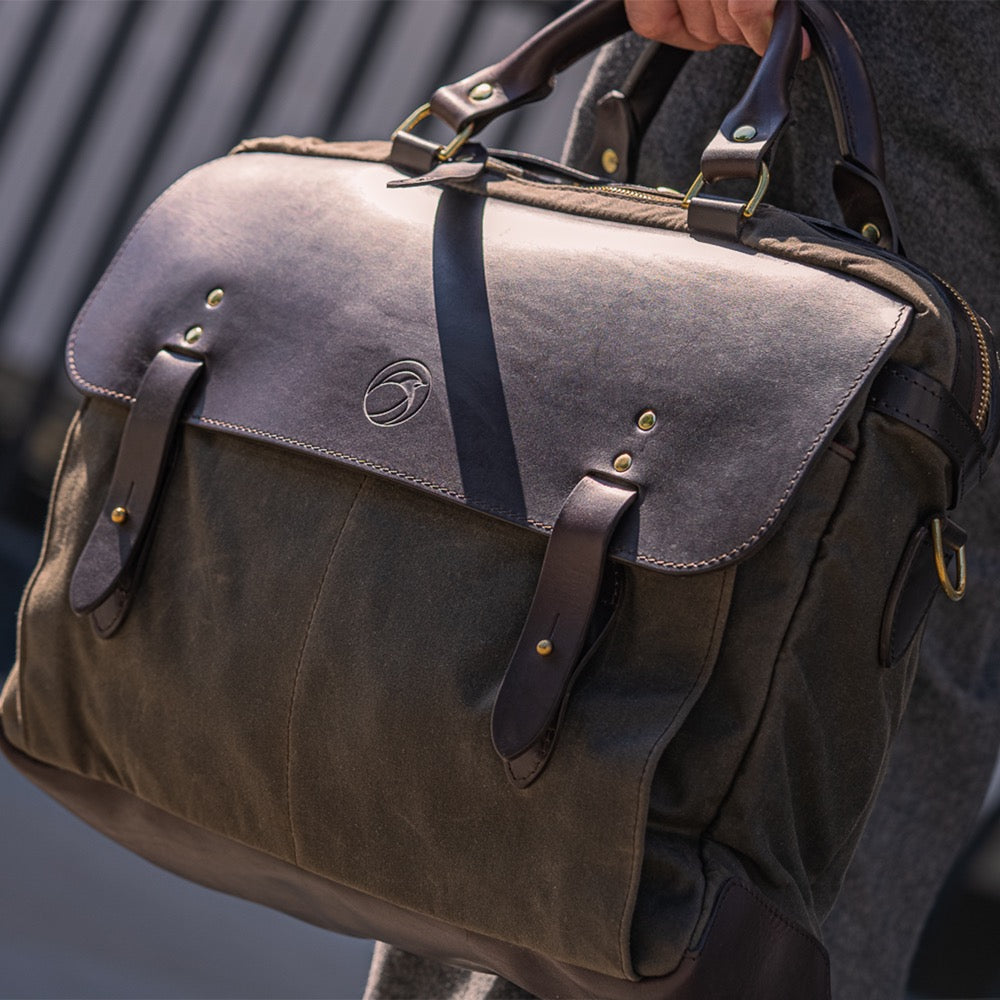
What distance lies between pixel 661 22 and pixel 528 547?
0.47m

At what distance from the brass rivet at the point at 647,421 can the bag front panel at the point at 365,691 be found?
0.10 metres

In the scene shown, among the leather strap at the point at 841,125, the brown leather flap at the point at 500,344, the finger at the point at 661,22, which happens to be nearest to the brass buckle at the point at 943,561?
Result: the brown leather flap at the point at 500,344

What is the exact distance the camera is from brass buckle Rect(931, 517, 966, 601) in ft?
2.98

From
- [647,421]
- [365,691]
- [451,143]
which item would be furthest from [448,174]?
[365,691]

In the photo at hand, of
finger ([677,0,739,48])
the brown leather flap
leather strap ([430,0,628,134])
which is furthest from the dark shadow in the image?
finger ([677,0,739,48])

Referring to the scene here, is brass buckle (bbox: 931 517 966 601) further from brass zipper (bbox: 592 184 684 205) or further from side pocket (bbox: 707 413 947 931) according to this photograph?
brass zipper (bbox: 592 184 684 205)

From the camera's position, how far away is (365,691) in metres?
0.95

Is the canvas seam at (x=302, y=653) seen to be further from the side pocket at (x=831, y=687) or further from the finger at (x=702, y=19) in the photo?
the finger at (x=702, y=19)

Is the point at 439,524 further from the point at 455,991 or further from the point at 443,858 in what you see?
the point at 455,991

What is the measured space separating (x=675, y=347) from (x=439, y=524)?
204 millimetres

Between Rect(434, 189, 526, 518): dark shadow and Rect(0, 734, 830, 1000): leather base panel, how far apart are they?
0.30m

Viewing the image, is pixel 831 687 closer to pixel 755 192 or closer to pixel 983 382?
pixel 983 382

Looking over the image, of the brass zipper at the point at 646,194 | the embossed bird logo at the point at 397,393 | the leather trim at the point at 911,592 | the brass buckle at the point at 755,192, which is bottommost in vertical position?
the embossed bird logo at the point at 397,393

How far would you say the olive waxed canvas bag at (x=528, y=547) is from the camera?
2.88 feet
